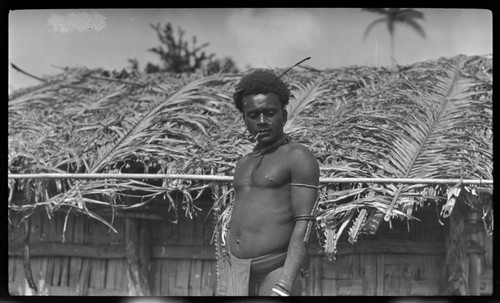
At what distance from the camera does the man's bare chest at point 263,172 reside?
3.79 metres

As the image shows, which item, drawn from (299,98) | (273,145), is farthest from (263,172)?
(299,98)

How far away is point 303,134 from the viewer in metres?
5.28

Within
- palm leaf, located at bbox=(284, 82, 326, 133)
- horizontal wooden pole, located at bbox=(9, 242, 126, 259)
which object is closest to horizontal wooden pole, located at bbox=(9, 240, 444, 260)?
horizontal wooden pole, located at bbox=(9, 242, 126, 259)

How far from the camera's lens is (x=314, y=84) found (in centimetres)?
670

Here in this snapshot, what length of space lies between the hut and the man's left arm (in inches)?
26.6

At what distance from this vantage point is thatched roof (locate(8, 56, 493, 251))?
4.67 metres

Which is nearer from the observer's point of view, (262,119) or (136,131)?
(262,119)

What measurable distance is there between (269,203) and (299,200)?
18 cm

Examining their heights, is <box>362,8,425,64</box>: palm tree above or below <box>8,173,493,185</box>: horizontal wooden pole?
above

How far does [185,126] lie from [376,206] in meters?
1.93

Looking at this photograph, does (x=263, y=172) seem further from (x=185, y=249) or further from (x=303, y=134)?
(x=185, y=249)

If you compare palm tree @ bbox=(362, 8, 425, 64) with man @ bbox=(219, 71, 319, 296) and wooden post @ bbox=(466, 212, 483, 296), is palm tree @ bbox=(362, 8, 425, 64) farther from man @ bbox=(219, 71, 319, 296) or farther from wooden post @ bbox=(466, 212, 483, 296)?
man @ bbox=(219, 71, 319, 296)

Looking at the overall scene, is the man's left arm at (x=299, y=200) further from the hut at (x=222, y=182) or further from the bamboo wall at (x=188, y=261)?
the bamboo wall at (x=188, y=261)
